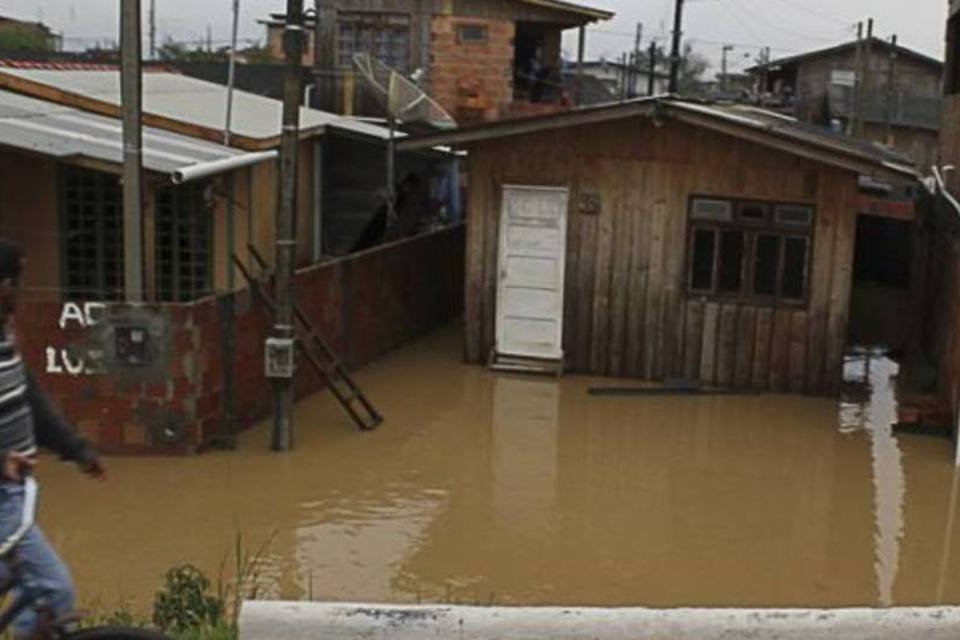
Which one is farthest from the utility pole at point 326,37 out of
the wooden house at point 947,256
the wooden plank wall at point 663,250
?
the wooden house at point 947,256

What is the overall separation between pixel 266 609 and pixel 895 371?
1269cm

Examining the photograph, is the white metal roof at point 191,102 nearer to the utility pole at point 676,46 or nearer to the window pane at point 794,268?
the window pane at point 794,268

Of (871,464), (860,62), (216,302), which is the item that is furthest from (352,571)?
(860,62)

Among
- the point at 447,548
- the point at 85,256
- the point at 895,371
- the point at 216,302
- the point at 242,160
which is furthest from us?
the point at 895,371

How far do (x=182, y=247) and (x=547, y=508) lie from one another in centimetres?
568

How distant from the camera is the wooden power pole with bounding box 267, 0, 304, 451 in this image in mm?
10742

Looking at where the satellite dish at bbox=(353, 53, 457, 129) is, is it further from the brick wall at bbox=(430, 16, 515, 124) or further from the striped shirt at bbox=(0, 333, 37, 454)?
the striped shirt at bbox=(0, 333, 37, 454)

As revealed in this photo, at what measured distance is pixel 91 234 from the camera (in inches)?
529

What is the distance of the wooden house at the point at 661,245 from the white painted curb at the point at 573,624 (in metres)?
9.01

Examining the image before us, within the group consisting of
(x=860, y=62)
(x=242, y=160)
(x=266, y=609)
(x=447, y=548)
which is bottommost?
(x=447, y=548)

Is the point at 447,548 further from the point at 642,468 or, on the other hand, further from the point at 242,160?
the point at 242,160

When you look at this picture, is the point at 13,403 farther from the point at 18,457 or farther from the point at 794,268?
the point at 794,268

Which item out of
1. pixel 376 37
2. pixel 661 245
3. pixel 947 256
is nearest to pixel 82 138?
pixel 661 245

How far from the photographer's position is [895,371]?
15.8 meters
